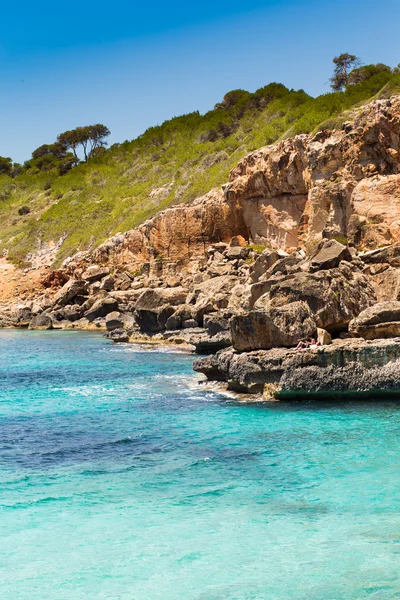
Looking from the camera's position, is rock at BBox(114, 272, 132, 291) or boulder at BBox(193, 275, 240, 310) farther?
rock at BBox(114, 272, 132, 291)

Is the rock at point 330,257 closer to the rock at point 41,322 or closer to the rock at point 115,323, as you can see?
the rock at point 115,323

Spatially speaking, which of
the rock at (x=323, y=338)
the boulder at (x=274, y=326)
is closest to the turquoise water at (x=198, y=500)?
the rock at (x=323, y=338)

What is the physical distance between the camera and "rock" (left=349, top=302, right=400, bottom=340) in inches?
793

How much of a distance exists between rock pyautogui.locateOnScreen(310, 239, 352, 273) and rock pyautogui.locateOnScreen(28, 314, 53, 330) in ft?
117

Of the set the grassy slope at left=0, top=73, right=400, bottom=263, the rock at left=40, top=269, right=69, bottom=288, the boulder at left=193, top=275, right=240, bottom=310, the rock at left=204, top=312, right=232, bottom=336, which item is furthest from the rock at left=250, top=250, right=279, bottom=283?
the rock at left=40, top=269, right=69, bottom=288

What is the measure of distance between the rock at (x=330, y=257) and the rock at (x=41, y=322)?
3552 centimetres

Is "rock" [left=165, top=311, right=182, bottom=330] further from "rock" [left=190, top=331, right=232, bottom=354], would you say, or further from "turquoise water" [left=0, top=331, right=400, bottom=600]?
"turquoise water" [left=0, top=331, right=400, bottom=600]

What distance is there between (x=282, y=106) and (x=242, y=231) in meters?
34.2

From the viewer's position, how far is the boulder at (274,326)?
2148cm

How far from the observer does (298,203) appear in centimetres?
5066

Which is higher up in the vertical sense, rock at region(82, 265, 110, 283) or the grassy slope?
the grassy slope

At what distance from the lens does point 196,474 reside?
14.0 m

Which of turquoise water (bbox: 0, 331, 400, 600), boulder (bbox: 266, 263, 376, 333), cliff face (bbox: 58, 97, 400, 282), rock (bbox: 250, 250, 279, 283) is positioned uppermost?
→ cliff face (bbox: 58, 97, 400, 282)

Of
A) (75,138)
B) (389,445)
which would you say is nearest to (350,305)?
(389,445)
